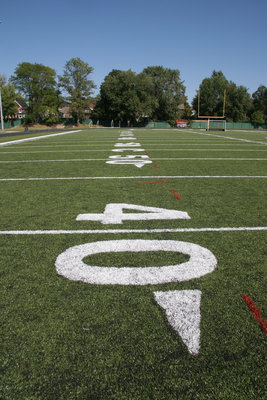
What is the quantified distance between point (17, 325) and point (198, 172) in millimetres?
5995

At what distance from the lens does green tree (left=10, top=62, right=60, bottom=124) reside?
234ft

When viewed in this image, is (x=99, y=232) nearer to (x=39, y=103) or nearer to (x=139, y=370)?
(x=139, y=370)

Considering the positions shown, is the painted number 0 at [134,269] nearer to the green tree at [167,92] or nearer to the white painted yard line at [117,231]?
the white painted yard line at [117,231]

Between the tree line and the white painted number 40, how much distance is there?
6584 cm

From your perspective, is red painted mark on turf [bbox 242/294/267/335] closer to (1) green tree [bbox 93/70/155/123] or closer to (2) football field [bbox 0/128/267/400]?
(2) football field [bbox 0/128/267/400]

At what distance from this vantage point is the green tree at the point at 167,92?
76375 millimetres

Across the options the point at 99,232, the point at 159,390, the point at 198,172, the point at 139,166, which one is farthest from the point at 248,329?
the point at 139,166

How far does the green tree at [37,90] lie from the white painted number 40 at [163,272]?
73133 millimetres

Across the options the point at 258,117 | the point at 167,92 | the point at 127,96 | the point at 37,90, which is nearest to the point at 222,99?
the point at 258,117

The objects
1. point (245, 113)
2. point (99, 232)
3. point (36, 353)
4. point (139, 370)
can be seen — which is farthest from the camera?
point (245, 113)

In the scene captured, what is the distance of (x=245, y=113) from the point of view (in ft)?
252

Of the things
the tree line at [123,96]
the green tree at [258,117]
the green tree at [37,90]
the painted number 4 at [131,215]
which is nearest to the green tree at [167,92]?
the tree line at [123,96]

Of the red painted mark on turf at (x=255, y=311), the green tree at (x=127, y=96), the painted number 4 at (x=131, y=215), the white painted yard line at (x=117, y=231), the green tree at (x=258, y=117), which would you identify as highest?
the green tree at (x=127, y=96)

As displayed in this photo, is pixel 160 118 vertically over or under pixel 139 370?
over
